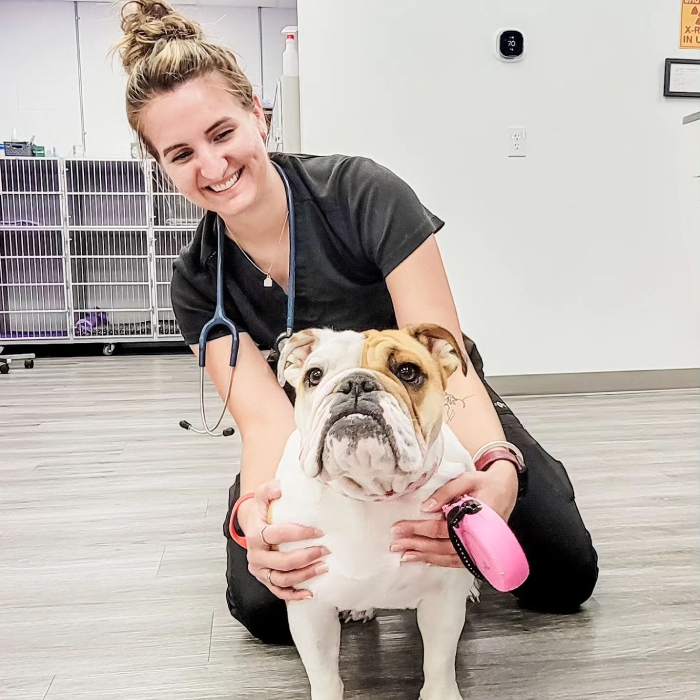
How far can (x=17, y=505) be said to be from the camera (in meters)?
1.59

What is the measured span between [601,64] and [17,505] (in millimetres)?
2538

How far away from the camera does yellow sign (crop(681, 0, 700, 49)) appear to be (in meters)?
2.66

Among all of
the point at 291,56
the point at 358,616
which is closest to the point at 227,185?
the point at 358,616

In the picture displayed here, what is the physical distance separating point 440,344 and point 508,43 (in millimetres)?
2351

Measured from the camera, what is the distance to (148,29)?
34.1 inches

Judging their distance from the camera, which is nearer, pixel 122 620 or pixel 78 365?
pixel 122 620

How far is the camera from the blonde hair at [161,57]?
81 centimetres

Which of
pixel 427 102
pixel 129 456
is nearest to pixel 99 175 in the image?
pixel 427 102

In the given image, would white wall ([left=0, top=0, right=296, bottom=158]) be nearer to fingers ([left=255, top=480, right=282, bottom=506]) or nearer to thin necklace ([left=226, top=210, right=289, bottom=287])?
Result: thin necklace ([left=226, top=210, right=289, bottom=287])

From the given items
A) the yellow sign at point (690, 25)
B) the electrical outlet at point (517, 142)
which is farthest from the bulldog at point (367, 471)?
the yellow sign at point (690, 25)

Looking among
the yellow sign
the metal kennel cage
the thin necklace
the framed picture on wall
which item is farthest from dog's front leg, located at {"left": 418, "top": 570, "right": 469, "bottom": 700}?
the metal kennel cage

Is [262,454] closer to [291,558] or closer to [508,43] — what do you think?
[291,558]

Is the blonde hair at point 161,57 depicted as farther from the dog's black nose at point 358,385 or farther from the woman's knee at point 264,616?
the woman's knee at point 264,616

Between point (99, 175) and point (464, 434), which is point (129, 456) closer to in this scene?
point (464, 434)
